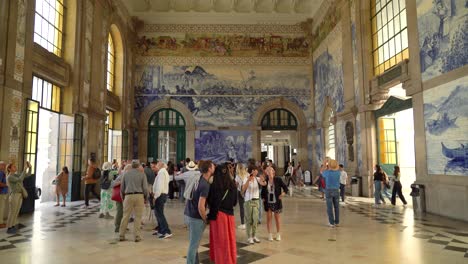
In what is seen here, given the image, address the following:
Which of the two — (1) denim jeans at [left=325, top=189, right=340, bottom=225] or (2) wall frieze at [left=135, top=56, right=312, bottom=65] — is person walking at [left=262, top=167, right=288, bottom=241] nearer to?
(1) denim jeans at [left=325, top=189, right=340, bottom=225]

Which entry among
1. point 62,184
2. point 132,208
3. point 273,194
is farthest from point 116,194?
point 62,184

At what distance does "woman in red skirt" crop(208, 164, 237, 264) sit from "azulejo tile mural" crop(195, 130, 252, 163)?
15028 millimetres

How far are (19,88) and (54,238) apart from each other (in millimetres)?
4677

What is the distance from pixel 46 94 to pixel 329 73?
12.8 metres

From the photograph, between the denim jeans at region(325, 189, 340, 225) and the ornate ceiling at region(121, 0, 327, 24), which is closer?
the denim jeans at region(325, 189, 340, 225)

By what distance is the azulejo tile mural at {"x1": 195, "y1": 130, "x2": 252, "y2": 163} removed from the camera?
18625 mm

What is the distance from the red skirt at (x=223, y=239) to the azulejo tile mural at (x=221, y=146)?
15.0 meters

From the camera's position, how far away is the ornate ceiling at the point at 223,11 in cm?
1897

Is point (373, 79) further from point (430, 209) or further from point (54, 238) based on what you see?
point (54, 238)

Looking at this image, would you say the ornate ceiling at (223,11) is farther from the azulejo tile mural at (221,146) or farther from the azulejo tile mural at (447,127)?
the azulejo tile mural at (447,127)

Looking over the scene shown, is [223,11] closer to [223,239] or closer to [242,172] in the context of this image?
[242,172]

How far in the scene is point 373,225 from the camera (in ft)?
22.4

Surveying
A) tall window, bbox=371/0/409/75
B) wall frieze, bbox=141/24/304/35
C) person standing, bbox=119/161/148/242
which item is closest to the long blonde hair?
person standing, bbox=119/161/148/242

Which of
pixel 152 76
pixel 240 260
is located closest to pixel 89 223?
pixel 240 260
